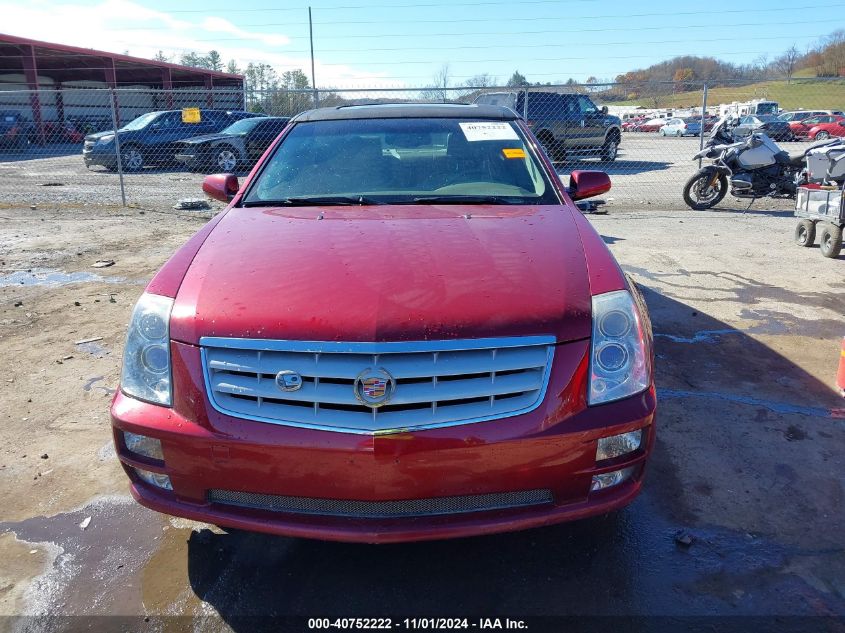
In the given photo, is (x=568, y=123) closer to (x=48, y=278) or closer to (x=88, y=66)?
(x=48, y=278)

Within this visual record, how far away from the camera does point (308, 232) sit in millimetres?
2795

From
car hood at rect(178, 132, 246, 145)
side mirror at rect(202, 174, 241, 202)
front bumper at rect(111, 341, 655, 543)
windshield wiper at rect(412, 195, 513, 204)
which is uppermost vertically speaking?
car hood at rect(178, 132, 246, 145)

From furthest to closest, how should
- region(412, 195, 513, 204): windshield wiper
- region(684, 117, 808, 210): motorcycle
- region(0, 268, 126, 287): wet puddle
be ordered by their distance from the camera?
region(684, 117, 808, 210): motorcycle → region(0, 268, 126, 287): wet puddle → region(412, 195, 513, 204): windshield wiper

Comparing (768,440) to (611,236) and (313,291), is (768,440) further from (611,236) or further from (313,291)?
(611,236)

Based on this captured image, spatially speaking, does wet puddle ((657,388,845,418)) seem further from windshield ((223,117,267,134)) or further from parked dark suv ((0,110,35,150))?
parked dark suv ((0,110,35,150))

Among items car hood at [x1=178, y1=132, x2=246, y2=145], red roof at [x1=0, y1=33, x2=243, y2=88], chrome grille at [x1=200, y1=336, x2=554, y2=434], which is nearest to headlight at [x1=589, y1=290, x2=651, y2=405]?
chrome grille at [x1=200, y1=336, x2=554, y2=434]

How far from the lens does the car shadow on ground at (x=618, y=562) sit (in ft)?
7.41

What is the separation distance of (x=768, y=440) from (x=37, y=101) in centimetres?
3114

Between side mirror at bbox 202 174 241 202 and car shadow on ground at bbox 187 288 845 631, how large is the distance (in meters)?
2.07

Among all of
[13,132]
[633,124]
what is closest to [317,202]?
[13,132]

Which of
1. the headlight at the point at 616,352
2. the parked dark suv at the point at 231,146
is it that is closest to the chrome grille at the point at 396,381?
the headlight at the point at 616,352

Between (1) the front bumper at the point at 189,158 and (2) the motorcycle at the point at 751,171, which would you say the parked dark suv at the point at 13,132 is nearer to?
(1) the front bumper at the point at 189,158

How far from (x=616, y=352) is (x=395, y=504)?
89cm

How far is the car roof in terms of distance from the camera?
3.93m
